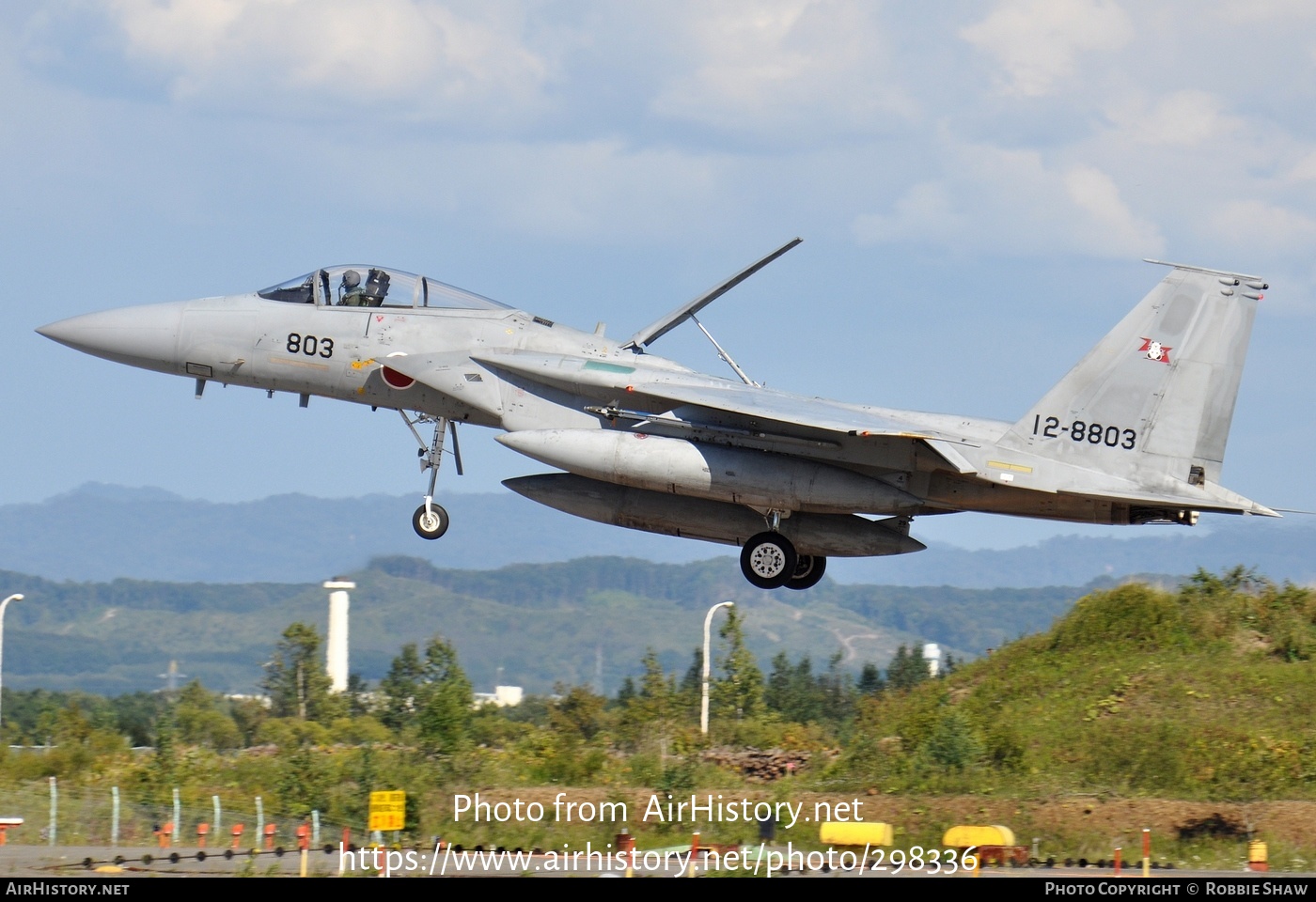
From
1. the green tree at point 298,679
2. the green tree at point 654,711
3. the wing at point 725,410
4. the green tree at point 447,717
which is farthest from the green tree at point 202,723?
the wing at point 725,410

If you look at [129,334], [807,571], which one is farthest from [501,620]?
[807,571]

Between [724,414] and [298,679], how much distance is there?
103 ft

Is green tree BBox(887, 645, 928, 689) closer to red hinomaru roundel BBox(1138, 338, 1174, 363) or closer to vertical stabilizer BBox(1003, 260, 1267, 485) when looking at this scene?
vertical stabilizer BBox(1003, 260, 1267, 485)

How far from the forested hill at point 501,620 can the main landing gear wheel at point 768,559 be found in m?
68.3

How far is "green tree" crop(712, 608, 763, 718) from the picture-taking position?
3578 centimetres

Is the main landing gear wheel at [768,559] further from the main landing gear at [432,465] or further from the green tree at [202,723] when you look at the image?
the green tree at [202,723]

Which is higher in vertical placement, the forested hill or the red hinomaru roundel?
the red hinomaru roundel

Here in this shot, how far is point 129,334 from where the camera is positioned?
18359 millimetres

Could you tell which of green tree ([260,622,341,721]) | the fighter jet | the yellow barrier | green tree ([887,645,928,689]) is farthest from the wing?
green tree ([887,645,928,689])

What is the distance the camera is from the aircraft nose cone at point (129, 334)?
1830cm

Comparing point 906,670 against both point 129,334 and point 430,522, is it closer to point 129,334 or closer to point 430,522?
point 430,522

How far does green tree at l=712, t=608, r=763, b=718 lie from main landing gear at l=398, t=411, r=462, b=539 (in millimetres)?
17897
